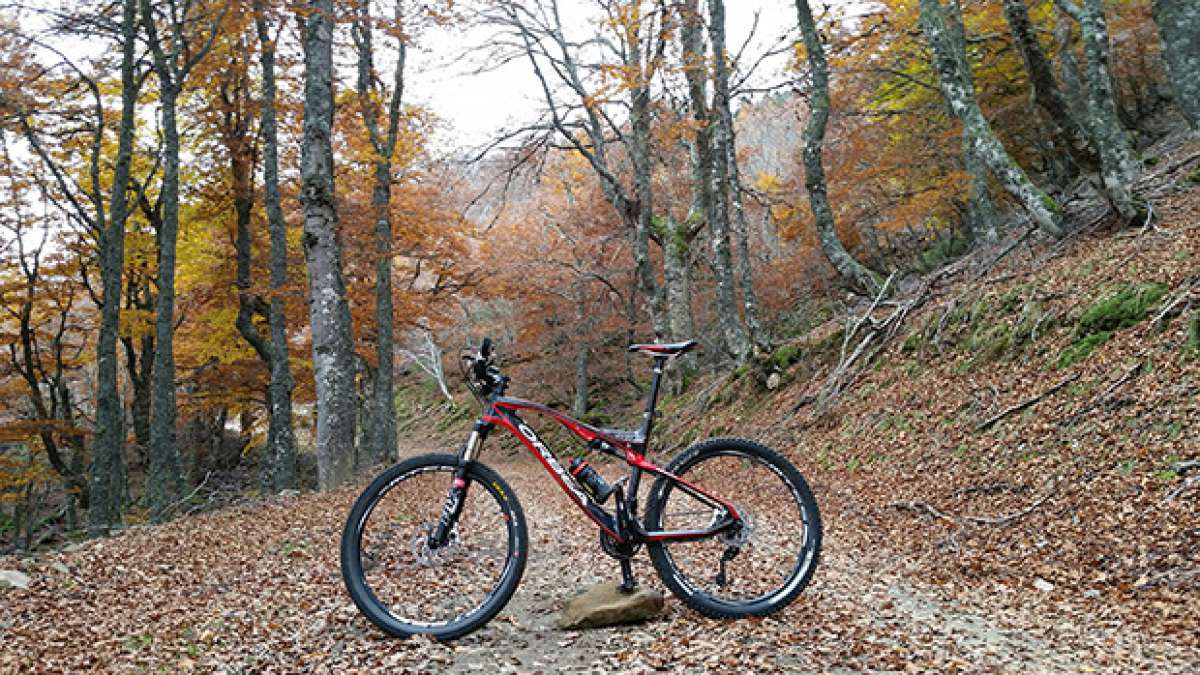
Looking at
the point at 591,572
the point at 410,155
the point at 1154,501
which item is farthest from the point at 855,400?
the point at 410,155

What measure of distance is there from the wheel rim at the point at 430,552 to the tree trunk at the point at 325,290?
6.19m

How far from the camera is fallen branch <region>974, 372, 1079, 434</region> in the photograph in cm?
659

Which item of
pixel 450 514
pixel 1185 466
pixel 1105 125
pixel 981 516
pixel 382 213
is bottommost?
pixel 981 516

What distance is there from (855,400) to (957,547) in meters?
4.88

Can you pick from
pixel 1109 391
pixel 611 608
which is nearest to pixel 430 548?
pixel 611 608

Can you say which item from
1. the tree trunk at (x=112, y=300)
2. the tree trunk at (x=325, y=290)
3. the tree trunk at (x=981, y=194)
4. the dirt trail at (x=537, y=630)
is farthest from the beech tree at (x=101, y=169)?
the tree trunk at (x=981, y=194)

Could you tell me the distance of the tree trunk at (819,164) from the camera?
11.3m

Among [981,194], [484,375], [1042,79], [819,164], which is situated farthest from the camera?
[981,194]

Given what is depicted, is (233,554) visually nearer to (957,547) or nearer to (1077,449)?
(957,547)

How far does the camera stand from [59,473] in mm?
15820

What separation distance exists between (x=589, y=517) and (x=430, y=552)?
32.1 inches

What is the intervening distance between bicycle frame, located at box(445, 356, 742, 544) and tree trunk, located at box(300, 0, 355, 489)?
6320 mm

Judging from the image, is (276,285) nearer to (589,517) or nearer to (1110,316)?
(589,517)

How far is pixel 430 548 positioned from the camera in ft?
11.9
